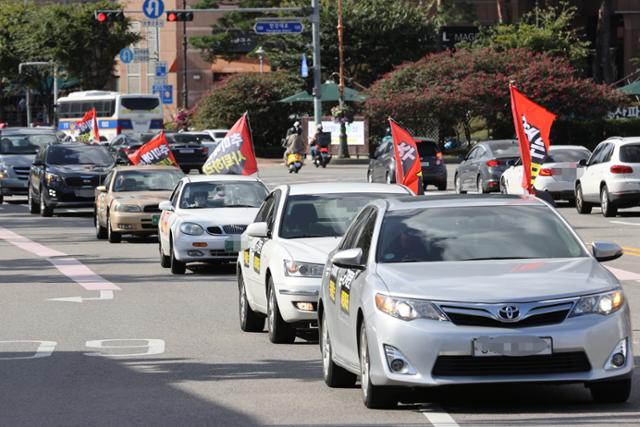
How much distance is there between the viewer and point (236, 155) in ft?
107

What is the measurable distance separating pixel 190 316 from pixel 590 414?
7658mm

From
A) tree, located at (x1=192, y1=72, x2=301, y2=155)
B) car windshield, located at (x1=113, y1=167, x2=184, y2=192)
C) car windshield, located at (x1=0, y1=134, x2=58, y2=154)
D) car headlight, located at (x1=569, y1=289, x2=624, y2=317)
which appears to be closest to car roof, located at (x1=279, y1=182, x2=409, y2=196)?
car headlight, located at (x1=569, y1=289, x2=624, y2=317)

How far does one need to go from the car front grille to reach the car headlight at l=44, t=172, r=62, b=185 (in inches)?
1127

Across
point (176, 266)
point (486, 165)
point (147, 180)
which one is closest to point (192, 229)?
point (176, 266)

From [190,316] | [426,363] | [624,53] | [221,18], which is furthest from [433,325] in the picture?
[221,18]

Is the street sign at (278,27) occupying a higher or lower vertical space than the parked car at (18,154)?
higher

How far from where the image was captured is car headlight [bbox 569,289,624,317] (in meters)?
9.38

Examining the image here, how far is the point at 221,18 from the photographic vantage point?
106 m

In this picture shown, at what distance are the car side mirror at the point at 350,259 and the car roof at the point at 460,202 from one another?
0.59m

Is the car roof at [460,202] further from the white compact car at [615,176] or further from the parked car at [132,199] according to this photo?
the white compact car at [615,176]

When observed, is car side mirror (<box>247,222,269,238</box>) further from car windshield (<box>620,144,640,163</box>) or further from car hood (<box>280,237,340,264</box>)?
car windshield (<box>620,144,640,163</box>)

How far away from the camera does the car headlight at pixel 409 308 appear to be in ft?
30.8

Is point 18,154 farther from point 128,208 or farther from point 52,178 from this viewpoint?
point 128,208

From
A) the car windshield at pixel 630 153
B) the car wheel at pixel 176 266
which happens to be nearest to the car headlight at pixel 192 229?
the car wheel at pixel 176 266
